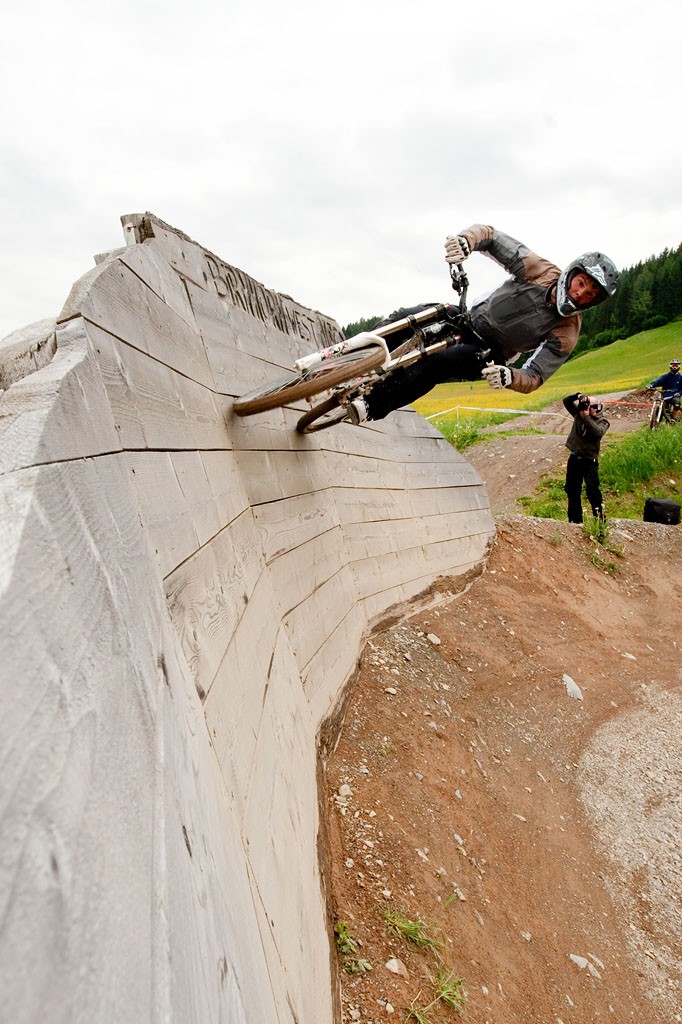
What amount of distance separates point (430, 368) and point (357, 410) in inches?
37.3

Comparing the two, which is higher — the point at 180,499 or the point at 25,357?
the point at 25,357

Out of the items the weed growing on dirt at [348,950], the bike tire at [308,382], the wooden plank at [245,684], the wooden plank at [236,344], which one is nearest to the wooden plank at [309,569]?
the wooden plank at [245,684]

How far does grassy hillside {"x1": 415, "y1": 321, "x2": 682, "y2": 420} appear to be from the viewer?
3238 cm

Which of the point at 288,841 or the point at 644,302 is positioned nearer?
the point at 288,841

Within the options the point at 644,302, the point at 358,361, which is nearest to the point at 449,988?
the point at 358,361

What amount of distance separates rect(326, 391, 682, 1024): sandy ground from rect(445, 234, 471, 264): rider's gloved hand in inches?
111

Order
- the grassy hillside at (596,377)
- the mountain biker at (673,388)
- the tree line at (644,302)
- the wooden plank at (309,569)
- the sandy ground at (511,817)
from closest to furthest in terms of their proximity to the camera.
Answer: the sandy ground at (511,817), the wooden plank at (309,569), the mountain biker at (673,388), the grassy hillside at (596,377), the tree line at (644,302)

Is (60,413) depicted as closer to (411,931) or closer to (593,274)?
(411,931)

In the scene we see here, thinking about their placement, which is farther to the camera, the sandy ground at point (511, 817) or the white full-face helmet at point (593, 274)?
the white full-face helmet at point (593, 274)

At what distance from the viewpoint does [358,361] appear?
314 cm

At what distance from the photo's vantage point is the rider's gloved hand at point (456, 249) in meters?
4.35

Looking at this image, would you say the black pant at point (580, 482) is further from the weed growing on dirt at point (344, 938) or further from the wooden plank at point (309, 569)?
the weed growing on dirt at point (344, 938)

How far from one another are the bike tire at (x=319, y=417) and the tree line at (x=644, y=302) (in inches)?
2414

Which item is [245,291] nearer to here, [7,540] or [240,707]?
[240,707]
